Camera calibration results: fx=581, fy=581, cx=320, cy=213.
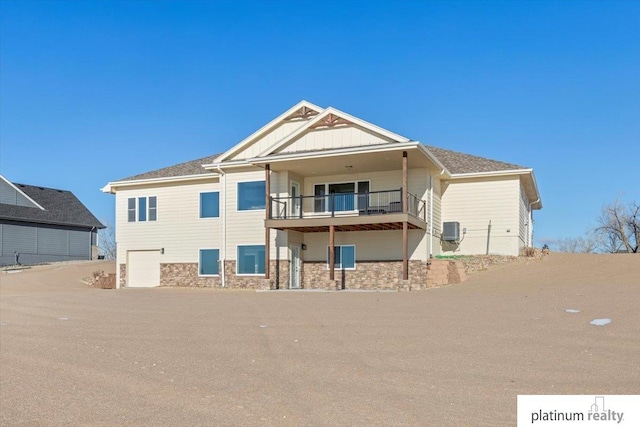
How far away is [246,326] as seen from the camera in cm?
1217

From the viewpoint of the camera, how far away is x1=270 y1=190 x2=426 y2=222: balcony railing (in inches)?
878

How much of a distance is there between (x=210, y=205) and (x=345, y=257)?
6480 mm

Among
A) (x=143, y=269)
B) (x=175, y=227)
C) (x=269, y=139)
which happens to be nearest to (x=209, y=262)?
(x=175, y=227)

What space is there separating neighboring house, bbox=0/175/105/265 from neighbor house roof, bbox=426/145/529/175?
27579 millimetres

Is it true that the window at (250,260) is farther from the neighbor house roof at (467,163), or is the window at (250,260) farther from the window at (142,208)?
the neighbor house roof at (467,163)

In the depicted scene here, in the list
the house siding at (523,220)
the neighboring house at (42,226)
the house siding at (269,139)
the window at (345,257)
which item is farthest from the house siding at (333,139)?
the neighboring house at (42,226)

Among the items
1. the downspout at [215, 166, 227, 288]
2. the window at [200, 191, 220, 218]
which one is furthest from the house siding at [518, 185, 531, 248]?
the window at [200, 191, 220, 218]

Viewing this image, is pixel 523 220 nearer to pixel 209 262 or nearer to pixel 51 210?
pixel 209 262

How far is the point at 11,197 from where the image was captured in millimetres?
39844

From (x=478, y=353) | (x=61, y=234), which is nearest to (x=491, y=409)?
(x=478, y=353)

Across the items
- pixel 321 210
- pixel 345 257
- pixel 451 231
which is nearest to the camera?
pixel 345 257

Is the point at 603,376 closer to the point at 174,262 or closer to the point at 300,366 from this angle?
the point at 300,366

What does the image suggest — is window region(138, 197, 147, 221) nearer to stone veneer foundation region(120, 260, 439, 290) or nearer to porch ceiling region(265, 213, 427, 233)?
stone veneer foundation region(120, 260, 439, 290)

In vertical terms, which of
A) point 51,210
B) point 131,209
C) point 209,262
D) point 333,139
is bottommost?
point 209,262
